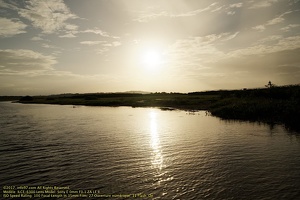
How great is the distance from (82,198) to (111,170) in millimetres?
3792

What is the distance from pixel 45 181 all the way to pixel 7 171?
11.4ft

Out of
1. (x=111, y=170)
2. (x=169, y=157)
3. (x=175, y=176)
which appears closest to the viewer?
(x=175, y=176)

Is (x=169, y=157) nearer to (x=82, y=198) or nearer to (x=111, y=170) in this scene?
(x=111, y=170)

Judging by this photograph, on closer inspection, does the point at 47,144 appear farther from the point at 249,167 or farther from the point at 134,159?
the point at 249,167

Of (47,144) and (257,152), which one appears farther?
(47,144)

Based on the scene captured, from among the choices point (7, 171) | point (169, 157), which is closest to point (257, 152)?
point (169, 157)

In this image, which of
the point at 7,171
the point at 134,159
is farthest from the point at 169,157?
the point at 7,171

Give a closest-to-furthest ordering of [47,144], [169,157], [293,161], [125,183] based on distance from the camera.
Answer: [125,183], [293,161], [169,157], [47,144]

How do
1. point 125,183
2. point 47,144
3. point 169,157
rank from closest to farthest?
point 125,183, point 169,157, point 47,144

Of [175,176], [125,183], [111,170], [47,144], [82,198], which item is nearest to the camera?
[82,198]

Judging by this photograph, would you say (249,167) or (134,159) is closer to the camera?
(249,167)

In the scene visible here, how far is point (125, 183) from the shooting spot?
1269 centimetres

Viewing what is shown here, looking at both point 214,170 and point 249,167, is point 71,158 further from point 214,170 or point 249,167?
point 249,167

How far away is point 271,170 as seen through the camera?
14.5m
